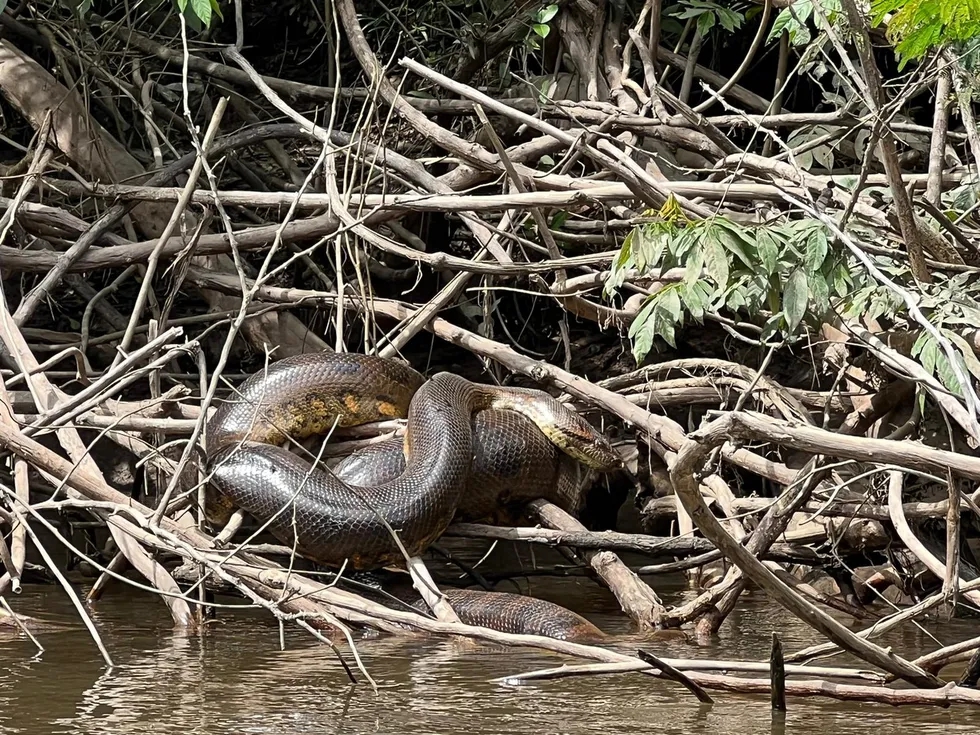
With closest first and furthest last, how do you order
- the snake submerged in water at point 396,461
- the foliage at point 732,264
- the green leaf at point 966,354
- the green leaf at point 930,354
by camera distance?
the foliage at point 732,264 < the green leaf at point 930,354 < the green leaf at point 966,354 < the snake submerged in water at point 396,461

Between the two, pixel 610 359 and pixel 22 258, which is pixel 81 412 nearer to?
pixel 22 258

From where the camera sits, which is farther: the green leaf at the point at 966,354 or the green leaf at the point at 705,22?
the green leaf at the point at 705,22

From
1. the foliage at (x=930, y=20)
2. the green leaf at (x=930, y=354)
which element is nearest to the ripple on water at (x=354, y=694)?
the green leaf at (x=930, y=354)

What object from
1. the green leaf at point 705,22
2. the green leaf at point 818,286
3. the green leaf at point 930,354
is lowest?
the green leaf at point 930,354

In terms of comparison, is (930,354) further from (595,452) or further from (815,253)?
(595,452)

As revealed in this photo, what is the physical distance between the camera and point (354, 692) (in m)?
4.26

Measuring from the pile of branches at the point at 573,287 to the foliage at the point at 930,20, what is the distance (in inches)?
21.4

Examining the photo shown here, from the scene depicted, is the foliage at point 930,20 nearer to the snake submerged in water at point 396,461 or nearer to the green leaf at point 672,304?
the green leaf at point 672,304

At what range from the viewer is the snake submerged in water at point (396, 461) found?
534 cm

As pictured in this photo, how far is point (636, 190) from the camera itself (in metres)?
5.35

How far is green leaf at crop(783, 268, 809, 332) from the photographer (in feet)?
13.7

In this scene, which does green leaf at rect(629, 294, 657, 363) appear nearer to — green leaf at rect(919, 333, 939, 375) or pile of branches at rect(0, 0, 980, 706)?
pile of branches at rect(0, 0, 980, 706)

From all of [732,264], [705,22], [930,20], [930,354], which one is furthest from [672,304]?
[705,22]

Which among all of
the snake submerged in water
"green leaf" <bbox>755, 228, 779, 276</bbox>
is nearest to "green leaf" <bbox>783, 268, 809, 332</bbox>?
"green leaf" <bbox>755, 228, 779, 276</bbox>
